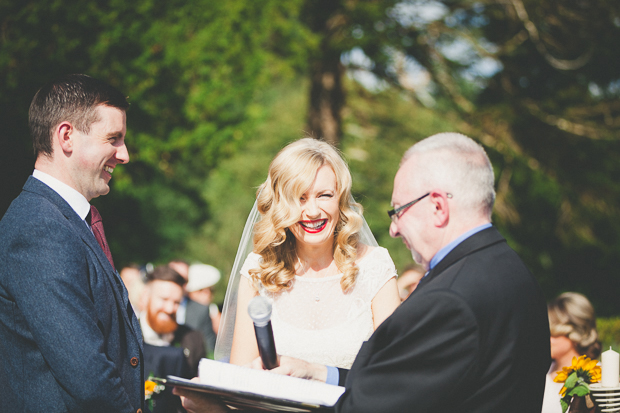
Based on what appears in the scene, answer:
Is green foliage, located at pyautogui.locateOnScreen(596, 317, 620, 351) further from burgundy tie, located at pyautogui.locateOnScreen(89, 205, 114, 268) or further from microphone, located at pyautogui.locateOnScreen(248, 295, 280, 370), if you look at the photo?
burgundy tie, located at pyautogui.locateOnScreen(89, 205, 114, 268)

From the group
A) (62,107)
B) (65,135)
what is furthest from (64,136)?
(62,107)

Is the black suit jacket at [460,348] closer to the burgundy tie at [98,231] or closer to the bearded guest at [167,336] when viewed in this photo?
the burgundy tie at [98,231]

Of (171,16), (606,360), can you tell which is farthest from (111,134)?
(171,16)

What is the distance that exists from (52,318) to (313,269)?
1.68 m

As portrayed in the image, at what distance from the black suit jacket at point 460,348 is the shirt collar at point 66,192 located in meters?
1.42

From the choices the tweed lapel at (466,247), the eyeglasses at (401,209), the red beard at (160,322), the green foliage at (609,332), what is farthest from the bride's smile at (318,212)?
the green foliage at (609,332)

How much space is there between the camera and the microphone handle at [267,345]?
2037mm

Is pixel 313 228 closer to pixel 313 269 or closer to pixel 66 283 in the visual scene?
pixel 313 269

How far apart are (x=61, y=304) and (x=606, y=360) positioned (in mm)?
2803

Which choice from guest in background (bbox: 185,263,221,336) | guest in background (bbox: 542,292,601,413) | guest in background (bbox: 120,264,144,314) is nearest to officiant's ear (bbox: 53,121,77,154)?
guest in background (bbox: 542,292,601,413)

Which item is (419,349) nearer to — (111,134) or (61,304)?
(61,304)

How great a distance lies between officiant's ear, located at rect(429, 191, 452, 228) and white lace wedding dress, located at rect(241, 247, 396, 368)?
47.0 inches

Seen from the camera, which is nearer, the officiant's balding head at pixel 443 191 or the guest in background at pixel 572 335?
the officiant's balding head at pixel 443 191

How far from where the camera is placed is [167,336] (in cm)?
489
